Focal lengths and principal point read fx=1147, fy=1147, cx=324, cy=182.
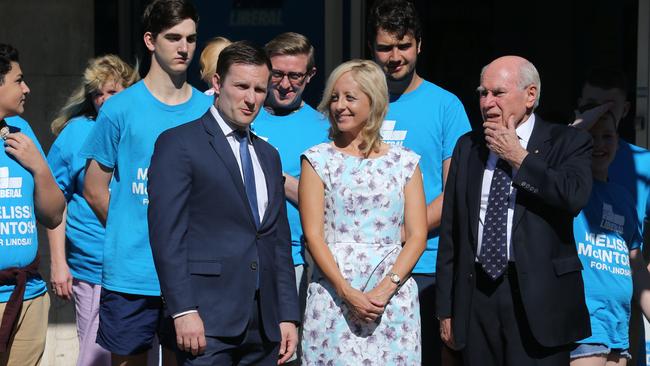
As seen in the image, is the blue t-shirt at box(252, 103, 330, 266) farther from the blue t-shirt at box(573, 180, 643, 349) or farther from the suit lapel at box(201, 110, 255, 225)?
the blue t-shirt at box(573, 180, 643, 349)

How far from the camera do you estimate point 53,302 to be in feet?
23.5

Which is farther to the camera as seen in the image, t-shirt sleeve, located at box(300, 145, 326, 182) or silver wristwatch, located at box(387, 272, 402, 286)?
t-shirt sleeve, located at box(300, 145, 326, 182)

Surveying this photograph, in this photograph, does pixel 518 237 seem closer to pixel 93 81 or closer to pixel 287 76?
pixel 287 76

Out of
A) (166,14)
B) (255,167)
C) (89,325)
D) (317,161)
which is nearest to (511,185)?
(317,161)

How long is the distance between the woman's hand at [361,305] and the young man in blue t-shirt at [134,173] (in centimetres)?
86

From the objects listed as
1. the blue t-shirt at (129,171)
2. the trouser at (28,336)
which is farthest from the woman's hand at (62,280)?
the blue t-shirt at (129,171)

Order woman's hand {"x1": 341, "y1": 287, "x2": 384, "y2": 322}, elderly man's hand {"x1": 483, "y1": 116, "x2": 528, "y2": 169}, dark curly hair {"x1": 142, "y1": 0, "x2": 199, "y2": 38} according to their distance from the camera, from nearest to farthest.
Answer: elderly man's hand {"x1": 483, "y1": 116, "x2": 528, "y2": 169}
woman's hand {"x1": 341, "y1": 287, "x2": 384, "y2": 322}
dark curly hair {"x1": 142, "y1": 0, "x2": 199, "y2": 38}

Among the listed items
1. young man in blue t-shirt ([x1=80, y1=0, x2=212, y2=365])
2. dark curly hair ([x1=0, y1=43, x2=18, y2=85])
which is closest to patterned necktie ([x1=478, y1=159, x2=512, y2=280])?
young man in blue t-shirt ([x1=80, y1=0, x2=212, y2=365])

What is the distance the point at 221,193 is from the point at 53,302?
3.32 meters

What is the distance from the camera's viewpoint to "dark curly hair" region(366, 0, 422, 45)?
5.33 m

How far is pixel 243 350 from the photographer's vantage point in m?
4.30

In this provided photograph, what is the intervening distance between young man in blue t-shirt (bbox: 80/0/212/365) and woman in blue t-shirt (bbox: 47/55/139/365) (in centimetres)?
76

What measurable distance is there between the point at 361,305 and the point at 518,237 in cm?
72

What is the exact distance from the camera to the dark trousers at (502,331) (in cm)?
442
